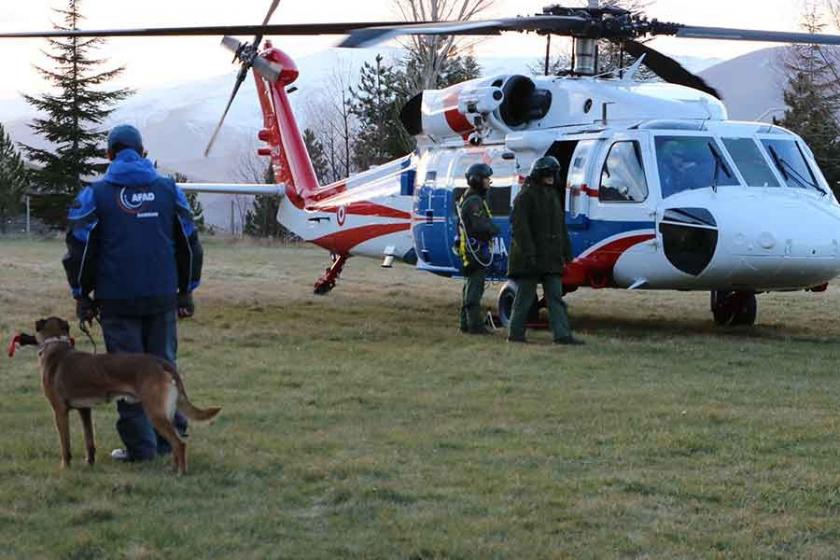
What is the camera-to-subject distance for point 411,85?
42.2 metres

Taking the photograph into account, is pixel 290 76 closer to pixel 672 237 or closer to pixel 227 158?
pixel 672 237

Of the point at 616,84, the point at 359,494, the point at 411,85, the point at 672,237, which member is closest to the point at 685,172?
the point at 672,237

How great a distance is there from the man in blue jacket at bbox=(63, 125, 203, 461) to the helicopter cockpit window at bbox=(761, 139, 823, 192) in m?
7.28

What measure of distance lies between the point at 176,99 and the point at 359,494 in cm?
11308

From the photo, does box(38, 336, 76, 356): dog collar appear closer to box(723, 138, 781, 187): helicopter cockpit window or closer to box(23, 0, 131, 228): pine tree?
A: box(723, 138, 781, 187): helicopter cockpit window

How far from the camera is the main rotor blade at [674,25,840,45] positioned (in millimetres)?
11890

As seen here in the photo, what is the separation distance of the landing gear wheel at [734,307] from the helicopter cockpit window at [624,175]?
2.30 meters

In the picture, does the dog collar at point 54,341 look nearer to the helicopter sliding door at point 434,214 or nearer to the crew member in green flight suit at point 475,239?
the crew member in green flight suit at point 475,239

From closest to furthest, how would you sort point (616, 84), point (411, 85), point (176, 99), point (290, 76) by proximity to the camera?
point (616, 84) → point (290, 76) → point (411, 85) → point (176, 99)

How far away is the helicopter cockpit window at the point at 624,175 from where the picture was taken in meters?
12.0

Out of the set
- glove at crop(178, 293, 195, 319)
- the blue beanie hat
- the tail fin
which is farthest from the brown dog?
the tail fin

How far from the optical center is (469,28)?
10.8 m

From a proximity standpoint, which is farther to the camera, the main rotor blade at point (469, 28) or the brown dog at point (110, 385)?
the main rotor blade at point (469, 28)

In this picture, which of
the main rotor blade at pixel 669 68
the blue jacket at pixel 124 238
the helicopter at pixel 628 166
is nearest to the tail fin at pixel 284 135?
the helicopter at pixel 628 166
